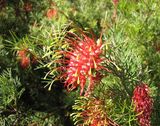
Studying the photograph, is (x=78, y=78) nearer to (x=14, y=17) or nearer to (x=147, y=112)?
(x=147, y=112)

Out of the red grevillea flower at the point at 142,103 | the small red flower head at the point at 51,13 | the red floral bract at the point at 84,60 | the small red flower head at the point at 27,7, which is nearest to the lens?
the red floral bract at the point at 84,60

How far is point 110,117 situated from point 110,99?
0.08 m

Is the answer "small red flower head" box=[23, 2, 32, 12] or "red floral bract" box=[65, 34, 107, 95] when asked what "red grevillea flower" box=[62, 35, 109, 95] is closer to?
"red floral bract" box=[65, 34, 107, 95]

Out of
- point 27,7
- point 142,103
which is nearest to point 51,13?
point 27,7

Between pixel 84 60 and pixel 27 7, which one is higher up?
pixel 27 7

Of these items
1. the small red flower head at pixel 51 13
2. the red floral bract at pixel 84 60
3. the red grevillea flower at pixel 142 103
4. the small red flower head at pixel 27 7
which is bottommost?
the red grevillea flower at pixel 142 103

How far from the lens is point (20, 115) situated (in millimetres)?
2232

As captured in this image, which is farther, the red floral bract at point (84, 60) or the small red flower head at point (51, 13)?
the small red flower head at point (51, 13)

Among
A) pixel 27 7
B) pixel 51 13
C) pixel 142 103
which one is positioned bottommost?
pixel 142 103

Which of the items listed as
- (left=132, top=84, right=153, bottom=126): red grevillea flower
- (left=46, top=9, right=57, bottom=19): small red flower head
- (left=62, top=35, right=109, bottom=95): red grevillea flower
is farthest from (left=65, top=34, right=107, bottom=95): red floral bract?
(left=46, top=9, right=57, bottom=19): small red flower head

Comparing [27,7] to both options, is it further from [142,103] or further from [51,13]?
[142,103]

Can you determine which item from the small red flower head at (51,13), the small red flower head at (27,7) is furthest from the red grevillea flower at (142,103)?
the small red flower head at (27,7)

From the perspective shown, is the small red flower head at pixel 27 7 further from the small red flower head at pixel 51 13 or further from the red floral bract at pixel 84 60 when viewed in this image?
the red floral bract at pixel 84 60

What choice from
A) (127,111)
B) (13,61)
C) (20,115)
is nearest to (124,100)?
(127,111)
